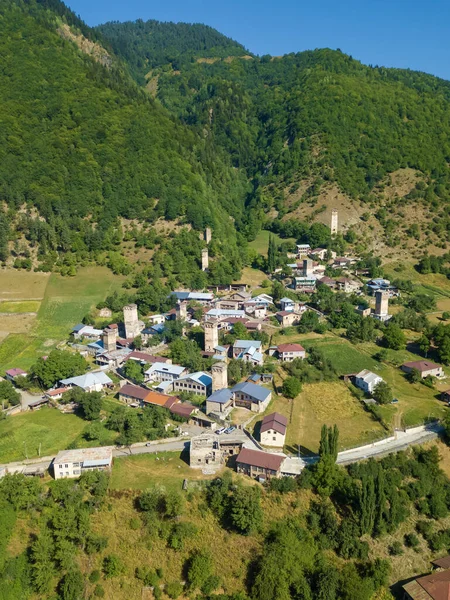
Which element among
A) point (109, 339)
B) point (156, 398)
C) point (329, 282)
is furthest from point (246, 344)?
point (329, 282)

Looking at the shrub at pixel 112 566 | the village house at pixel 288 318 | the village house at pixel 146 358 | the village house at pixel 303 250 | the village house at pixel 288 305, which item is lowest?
the shrub at pixel 112 566

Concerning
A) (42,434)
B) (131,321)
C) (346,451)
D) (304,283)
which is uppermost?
(304,283)

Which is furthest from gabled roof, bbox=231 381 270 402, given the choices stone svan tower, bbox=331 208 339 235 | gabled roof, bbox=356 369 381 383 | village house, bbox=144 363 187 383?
stone svan tower, bbox=331 208 339 235

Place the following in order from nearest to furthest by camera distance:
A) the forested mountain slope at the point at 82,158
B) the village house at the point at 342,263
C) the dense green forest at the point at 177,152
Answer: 1. the dense green forest at the point at 177,152
2. the forested mountain slope at the point at 82,158
3. the village house at the point at 342,263

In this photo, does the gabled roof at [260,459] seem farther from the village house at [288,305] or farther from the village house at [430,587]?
the village house at [288,305]

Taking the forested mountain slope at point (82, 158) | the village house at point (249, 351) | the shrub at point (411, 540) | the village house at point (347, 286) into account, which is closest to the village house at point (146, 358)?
the village house at point (249, 351)

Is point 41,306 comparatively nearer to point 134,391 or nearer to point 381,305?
point 134,391
